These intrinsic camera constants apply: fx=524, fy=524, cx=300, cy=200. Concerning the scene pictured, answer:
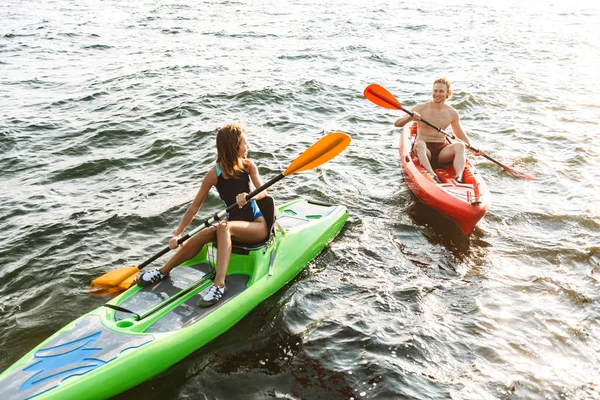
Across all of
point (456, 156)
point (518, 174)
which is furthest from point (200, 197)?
point (518, 174)

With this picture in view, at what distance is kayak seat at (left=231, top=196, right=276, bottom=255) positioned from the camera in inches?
181

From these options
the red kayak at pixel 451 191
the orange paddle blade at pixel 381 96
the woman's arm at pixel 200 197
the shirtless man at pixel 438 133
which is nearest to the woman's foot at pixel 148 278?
the woman's arm at pixel 200 197

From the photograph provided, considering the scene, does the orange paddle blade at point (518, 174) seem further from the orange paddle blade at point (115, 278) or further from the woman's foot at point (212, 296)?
the orange paddle blade at point (115, 278)

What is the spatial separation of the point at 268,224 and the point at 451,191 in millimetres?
2229

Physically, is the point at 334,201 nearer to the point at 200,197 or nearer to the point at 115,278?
the point at 200,197

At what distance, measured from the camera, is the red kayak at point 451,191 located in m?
5.40

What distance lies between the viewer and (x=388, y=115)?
9.73 meters

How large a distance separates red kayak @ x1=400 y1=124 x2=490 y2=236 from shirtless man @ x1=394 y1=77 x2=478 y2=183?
120 millimetres

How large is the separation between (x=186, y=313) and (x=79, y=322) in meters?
0.77

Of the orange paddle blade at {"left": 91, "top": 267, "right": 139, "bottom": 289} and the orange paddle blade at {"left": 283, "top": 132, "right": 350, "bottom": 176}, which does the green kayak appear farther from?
the orange paddle blade at {"left": 283, "top": 132, "right": 350, "bottom": 176}

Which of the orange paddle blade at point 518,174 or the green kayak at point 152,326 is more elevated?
the green kayak at point 152,326

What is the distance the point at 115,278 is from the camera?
4.53m

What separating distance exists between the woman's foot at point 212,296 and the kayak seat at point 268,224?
0.45 metres

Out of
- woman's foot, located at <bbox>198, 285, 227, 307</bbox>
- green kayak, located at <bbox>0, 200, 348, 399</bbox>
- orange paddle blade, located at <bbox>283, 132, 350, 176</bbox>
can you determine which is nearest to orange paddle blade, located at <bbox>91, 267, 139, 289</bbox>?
green kayak, located at <bbox>0, 200, 348, 399</bbox>
